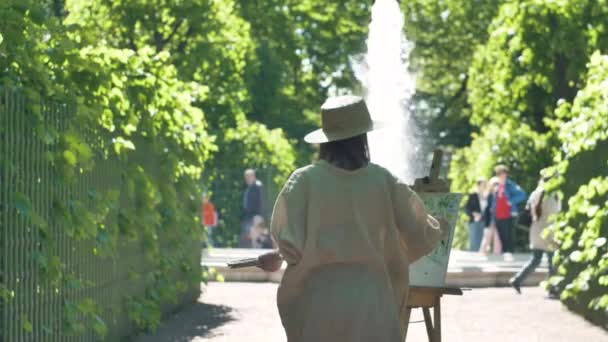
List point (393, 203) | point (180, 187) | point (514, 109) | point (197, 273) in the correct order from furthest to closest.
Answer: point (514, 109) → point (197, 273) → point (180, 187) → point (393, 203)

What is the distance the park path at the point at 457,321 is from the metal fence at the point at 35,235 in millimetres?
2741

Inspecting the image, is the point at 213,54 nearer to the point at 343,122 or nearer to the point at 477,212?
the point at 477,212

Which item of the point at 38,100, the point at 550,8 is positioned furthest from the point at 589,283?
the point at 550,8

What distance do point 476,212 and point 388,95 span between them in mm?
16637

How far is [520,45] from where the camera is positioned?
2806 centimetres

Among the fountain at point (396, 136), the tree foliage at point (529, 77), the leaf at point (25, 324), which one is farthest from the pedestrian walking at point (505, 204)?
the leaf at point (25, 324)

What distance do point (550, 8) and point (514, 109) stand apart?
8.47 feet

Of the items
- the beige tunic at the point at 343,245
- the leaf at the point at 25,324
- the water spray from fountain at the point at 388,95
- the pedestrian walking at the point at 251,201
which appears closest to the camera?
the beige tunic at the point at 343,245

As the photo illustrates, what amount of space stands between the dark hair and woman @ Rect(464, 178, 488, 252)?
2128cm

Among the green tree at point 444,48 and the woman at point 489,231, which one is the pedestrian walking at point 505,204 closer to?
the woman at point 489,231

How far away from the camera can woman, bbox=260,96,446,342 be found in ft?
19.2

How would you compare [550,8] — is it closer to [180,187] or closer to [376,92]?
[180,187]

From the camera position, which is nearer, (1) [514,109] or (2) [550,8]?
(2) [550,8]

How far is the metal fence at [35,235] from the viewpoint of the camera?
807 centimetres
